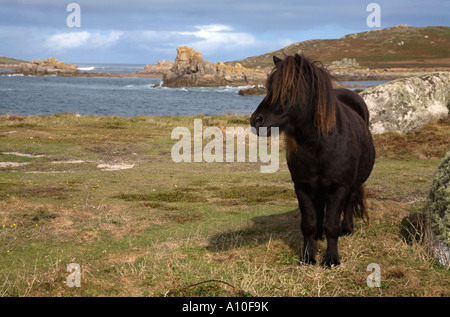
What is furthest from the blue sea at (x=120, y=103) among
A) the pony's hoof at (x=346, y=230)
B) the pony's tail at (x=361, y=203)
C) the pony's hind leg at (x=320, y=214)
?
the pony's hind leg at (x=320, y=214)

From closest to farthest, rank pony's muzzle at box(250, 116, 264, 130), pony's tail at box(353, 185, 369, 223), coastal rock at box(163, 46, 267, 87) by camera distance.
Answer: pony's muzzle at box(250, 116, 264, 130) < pony's tail at box(353, 185, 369, 223) < coastal rock at box(163, 46, 267, 87)

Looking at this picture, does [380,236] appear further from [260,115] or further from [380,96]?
[380,96]

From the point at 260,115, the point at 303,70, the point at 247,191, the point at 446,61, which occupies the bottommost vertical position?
the point at 247,191

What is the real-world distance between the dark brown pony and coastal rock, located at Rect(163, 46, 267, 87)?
150 meters

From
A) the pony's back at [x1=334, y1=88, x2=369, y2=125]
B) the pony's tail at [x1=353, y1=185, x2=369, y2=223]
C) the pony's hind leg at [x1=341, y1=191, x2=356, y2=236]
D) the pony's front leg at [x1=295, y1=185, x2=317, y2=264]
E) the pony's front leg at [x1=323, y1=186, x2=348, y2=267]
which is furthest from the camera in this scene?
the pony's back at [x1=334, y1=88, x2=369, y2=125]

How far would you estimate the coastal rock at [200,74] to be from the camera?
518 ft

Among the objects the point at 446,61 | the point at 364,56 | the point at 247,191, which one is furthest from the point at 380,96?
the point at 364,56

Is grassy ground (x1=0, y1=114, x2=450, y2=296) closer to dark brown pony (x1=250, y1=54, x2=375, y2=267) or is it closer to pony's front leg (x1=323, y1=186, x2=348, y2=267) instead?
pony's front leg (x1=323, y1=186, x2=348, y2=267)

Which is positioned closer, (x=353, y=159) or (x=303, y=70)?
(x=303, y=70)

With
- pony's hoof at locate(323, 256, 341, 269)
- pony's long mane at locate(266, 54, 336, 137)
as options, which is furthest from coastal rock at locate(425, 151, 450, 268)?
pony's long mane at locate(266, 54, 336, 137)

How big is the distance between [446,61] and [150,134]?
16038 centimetres

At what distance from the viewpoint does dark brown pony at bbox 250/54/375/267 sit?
21.3 feet
